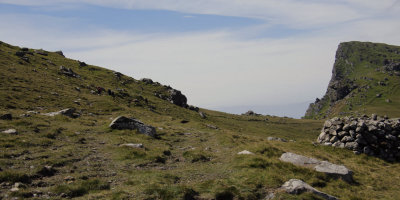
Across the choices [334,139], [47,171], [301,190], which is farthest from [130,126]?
[334,139]

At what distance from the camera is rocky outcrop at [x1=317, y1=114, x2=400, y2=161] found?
101ft

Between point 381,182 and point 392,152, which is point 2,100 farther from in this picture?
point 392,152

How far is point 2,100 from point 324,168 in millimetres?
43971

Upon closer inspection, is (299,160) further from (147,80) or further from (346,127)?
(147,80)

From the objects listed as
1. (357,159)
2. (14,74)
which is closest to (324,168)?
(357,159)

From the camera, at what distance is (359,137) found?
31156 mm

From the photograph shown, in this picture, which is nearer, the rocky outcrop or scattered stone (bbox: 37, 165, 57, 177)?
scattered stone (bbox: 37, 165, 57, 177)

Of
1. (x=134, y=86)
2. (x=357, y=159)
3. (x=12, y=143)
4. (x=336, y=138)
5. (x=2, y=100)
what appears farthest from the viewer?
(x=134, y=86)

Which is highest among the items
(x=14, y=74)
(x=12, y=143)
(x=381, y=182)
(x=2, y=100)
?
(x=14, y=74)

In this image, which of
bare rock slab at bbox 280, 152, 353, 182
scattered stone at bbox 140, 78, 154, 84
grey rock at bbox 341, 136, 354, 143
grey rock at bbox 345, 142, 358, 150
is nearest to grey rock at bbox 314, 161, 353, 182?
bare rock slab at bbox 280, 152, 353, 182

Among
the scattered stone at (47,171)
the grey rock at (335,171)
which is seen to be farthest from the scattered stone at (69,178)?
the grey rock at (335,171)

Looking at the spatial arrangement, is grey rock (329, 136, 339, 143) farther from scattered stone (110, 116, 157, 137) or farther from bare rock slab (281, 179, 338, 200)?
scattered stone (110, 116, 157, 137)

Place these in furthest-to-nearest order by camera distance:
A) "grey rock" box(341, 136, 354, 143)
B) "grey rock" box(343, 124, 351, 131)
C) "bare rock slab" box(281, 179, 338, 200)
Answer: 1. "grey rock" box(343, 124, 351, 131)
2. "grey rock" box(341, 136, 354, 143)
3. "bare rock slab" box(281, 179, 338, 200)

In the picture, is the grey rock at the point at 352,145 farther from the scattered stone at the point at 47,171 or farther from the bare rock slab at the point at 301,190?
the scattered stone at the point at 47,171
